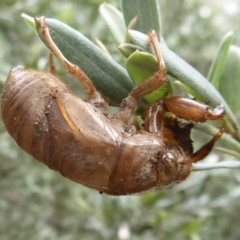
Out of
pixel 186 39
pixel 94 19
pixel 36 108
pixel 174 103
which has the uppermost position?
pixel 174 103

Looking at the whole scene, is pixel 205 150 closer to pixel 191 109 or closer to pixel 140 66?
pixel 191 109

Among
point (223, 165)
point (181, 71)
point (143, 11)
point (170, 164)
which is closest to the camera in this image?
point (181, 71)

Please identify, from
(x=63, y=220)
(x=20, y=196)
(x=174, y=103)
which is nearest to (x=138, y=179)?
(x=174, y=103)

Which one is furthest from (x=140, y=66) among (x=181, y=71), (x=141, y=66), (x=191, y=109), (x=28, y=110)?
(x=28, y=110)

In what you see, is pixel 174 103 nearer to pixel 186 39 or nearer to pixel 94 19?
pixel 94 19

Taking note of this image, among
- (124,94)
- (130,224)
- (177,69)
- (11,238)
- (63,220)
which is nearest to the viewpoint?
(177,69)

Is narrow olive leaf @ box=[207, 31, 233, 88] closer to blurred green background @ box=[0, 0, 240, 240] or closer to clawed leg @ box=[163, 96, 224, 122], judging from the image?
clawed leg @ box=[163, 96, 224, 122]
